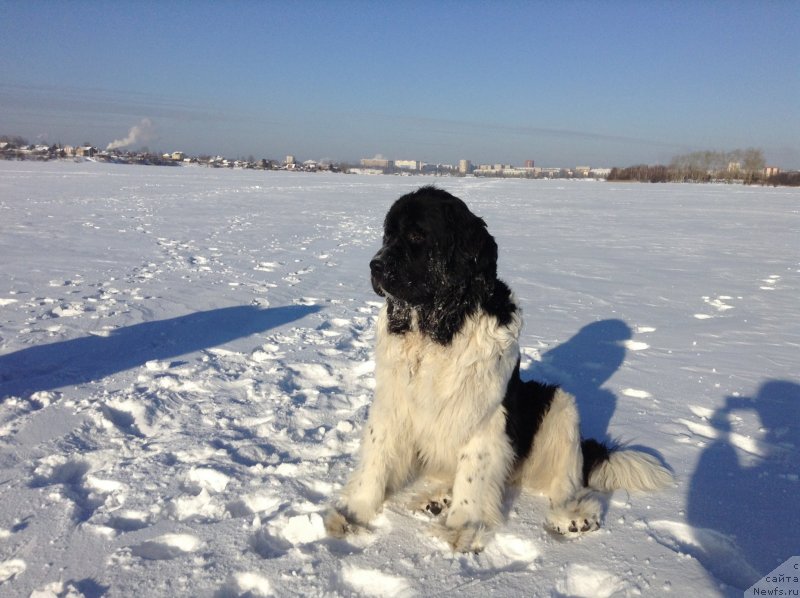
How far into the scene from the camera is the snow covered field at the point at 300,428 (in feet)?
8.33

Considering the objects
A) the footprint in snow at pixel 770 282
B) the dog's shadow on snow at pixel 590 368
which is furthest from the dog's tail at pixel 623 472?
the footprint in snow at pixel 770 282

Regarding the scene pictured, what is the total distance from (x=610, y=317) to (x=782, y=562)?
194 inches

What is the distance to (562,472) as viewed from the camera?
3.19 meters

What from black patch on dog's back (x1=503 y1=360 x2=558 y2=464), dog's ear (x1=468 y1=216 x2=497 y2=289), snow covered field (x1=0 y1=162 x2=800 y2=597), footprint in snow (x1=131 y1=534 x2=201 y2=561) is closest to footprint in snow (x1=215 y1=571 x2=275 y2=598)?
snow covered field (x1=0 y1=162 x2=800 y2=597)

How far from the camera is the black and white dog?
291 centimetres

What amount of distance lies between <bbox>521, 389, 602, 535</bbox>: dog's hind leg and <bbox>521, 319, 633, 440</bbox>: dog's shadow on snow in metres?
0.85

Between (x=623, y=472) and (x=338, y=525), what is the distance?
176cm

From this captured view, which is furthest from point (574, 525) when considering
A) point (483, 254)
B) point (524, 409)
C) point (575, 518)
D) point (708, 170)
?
point (708, 170)

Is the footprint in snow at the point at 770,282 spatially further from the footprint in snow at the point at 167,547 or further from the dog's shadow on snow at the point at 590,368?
the footprint in snow at the point at 167,547

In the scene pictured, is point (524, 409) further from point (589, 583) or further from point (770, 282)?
point (770, 282)

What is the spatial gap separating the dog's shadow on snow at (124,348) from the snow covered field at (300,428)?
0.03 meters

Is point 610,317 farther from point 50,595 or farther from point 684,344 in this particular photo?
point 50,595

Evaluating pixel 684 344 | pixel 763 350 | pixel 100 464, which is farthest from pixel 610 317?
pixel 100 464

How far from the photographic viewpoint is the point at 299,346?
5703mm
